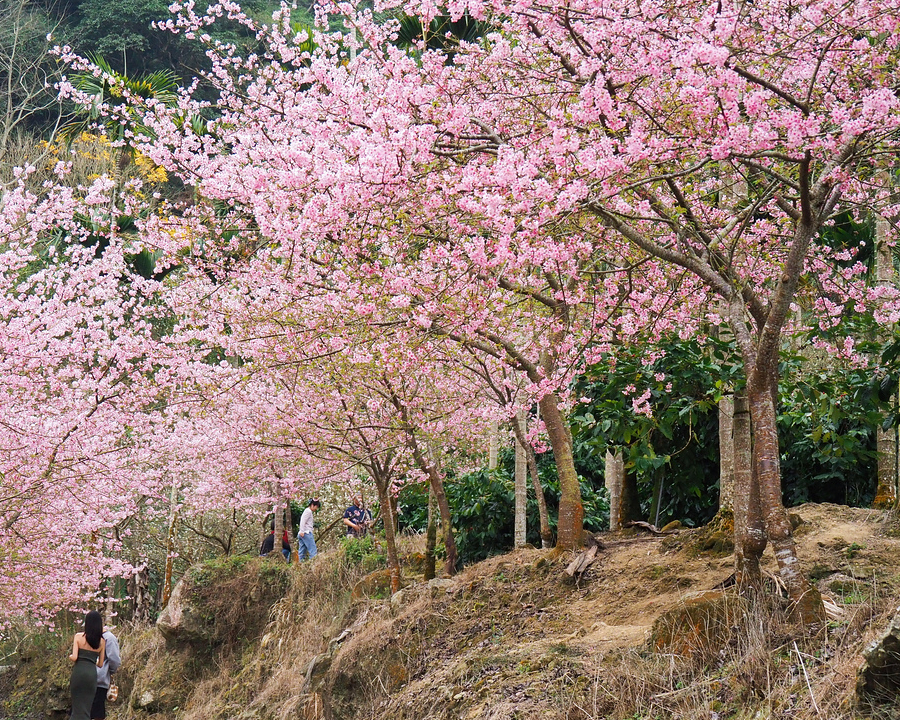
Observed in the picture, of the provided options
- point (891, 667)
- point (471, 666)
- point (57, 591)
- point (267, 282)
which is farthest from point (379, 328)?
point (57, 591)

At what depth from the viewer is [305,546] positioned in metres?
15.2

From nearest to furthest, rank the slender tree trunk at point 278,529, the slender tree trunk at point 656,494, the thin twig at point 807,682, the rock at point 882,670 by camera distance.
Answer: the rock at point 882,670 < the thin twig at point 807,682 < the slender tree trunk at point 656,494 < the slender tree trunk at point 278,529

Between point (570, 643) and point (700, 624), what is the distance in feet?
4.19

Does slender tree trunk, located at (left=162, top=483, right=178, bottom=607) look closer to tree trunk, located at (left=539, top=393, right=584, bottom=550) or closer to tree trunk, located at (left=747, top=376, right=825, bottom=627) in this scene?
tree trunk, located at (left=539, top=393, right=584, bottom=550)

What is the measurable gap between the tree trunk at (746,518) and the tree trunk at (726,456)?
176cm

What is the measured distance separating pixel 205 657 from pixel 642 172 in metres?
11.6

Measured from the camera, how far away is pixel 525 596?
8.21 metres

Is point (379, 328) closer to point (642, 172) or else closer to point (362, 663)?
point (642, 172)

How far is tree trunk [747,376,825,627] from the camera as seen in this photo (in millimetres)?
5000

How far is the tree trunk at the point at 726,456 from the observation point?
7824 mm

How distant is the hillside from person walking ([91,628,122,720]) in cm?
194

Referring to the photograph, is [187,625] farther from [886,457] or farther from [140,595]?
[886,457]

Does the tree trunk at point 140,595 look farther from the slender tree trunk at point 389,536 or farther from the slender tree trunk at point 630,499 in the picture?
the slender tree trunk at point 630,499

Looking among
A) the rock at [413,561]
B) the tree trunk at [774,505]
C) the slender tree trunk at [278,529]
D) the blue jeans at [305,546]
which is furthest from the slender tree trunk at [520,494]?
the slender tree trunk at [278,529]
